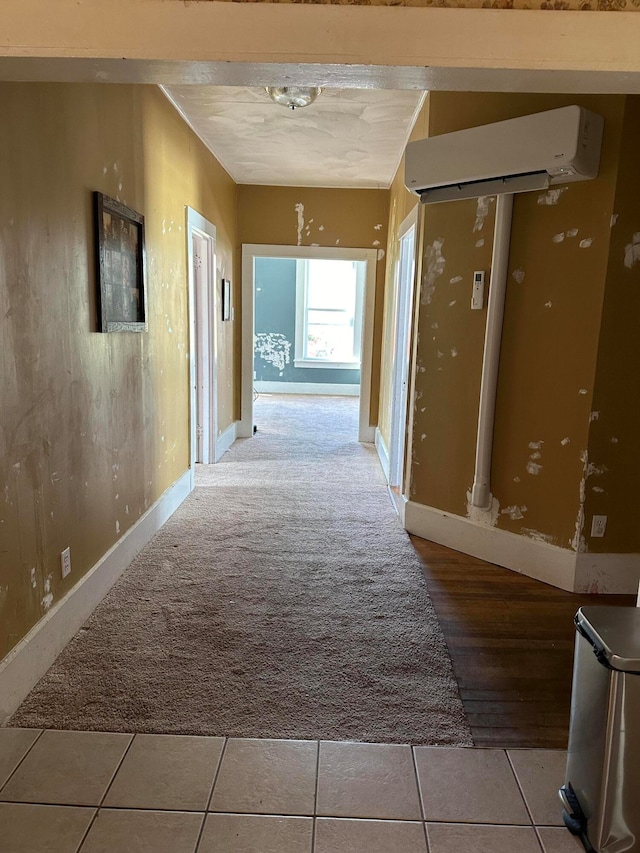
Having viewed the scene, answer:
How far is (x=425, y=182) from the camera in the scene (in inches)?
122

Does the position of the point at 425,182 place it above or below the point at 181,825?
above

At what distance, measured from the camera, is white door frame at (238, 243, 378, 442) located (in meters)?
6.10

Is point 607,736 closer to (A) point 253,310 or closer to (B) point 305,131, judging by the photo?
(B) point 305,131

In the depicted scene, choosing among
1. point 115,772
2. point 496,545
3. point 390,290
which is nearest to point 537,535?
point 496,545

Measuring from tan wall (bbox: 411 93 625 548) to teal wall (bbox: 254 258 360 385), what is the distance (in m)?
6.38

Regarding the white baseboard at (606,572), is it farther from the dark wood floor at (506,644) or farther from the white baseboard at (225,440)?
the white baseboard at (225,440)

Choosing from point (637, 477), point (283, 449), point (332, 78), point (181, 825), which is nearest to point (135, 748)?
point (181, 825)

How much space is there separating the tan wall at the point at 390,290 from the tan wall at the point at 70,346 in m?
1.96

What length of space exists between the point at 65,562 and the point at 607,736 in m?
2.03

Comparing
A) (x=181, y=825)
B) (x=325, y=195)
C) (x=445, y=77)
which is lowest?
(x=181, y=825)

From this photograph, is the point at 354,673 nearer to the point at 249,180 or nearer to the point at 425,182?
the point at 425,182

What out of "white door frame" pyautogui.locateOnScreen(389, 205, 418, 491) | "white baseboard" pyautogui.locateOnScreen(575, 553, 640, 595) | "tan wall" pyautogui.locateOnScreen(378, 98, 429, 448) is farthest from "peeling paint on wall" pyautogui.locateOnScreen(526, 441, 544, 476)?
"tan wall" pyautogui.locateOnScreen(378, 98, 429, 448)

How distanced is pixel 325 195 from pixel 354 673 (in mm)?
5040

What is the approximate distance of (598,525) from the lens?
3.00 meters
